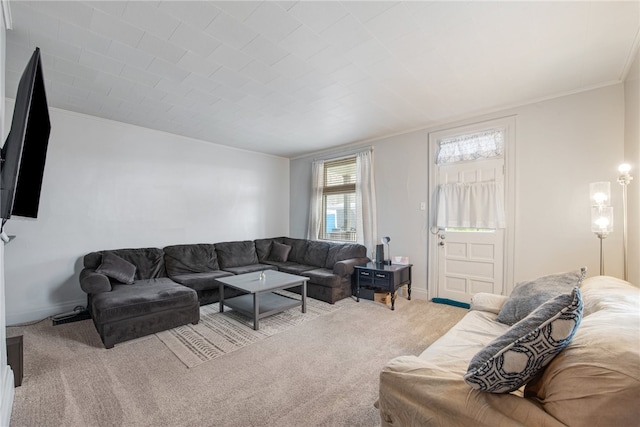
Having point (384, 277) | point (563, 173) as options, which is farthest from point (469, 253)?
point (563, 173)

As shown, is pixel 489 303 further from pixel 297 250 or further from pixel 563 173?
pixel 297 250

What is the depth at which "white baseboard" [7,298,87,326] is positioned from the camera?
321cm

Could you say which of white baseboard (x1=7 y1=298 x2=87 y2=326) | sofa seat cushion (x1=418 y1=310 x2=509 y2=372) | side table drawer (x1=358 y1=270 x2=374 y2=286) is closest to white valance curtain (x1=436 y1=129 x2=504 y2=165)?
side table drawer (x1=358 y1=270 x2=374 y2=286)

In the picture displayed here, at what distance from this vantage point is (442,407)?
1.06 meters

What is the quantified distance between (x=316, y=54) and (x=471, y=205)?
276cm

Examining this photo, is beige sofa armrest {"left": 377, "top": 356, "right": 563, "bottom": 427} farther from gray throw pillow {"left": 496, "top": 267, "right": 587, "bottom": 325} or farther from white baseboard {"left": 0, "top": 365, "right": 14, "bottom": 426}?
white baseboard {"left": 0, "top": 365, "right": 14, "bottom": 426}

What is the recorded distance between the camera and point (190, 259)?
170 inches

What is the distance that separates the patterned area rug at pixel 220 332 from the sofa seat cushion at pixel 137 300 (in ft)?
0.96

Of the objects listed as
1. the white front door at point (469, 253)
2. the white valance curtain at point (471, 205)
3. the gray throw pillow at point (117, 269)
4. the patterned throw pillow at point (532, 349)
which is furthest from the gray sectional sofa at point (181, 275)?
the patterned throw pillow at point (532, 349)

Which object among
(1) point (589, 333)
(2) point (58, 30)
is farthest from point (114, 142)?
(1) point (589, 333)

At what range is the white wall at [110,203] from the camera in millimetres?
3375

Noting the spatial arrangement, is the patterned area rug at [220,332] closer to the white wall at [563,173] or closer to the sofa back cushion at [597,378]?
the sofa back cushion at [597,378]

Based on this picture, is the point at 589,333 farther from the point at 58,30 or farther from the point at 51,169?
the point at 51,169

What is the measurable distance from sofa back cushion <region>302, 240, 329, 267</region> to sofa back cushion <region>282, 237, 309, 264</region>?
73 mm
